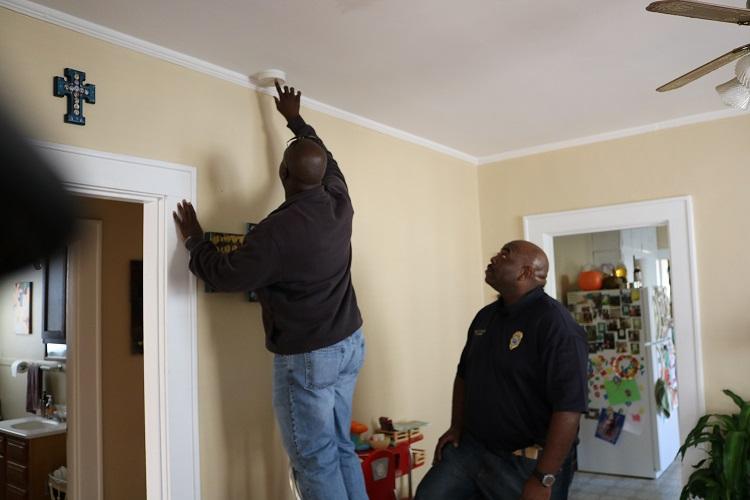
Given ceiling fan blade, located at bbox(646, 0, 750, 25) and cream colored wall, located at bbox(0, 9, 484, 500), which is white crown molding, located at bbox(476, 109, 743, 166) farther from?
ceiling fan blade, located at bbox(646, 0, 750, 25)

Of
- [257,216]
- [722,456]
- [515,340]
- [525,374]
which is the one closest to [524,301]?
[515,340]

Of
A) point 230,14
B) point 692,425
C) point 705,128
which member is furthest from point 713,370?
point 230,14

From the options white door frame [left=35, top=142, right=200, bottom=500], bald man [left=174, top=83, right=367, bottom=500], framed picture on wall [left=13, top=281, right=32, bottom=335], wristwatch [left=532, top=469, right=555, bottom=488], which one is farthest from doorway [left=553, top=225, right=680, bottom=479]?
framed picture on wall [left=13, top=281, right=32, bottom=335]

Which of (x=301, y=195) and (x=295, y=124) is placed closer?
(x=301, y=195)

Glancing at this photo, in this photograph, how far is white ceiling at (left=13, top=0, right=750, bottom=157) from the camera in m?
2.33

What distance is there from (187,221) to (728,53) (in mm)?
1949

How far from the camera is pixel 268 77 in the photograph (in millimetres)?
2822

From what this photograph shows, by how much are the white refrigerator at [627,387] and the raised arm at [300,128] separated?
143 inches

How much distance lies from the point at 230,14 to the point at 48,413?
11.7 feet

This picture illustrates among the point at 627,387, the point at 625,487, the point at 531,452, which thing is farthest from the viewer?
the point at 627,387

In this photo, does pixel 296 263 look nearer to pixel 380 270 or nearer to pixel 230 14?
pixel 230 14

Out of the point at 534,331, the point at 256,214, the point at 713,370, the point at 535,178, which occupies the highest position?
the point at 535,178

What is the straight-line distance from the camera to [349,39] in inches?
102

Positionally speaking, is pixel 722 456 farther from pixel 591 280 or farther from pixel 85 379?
pixel 85 379
